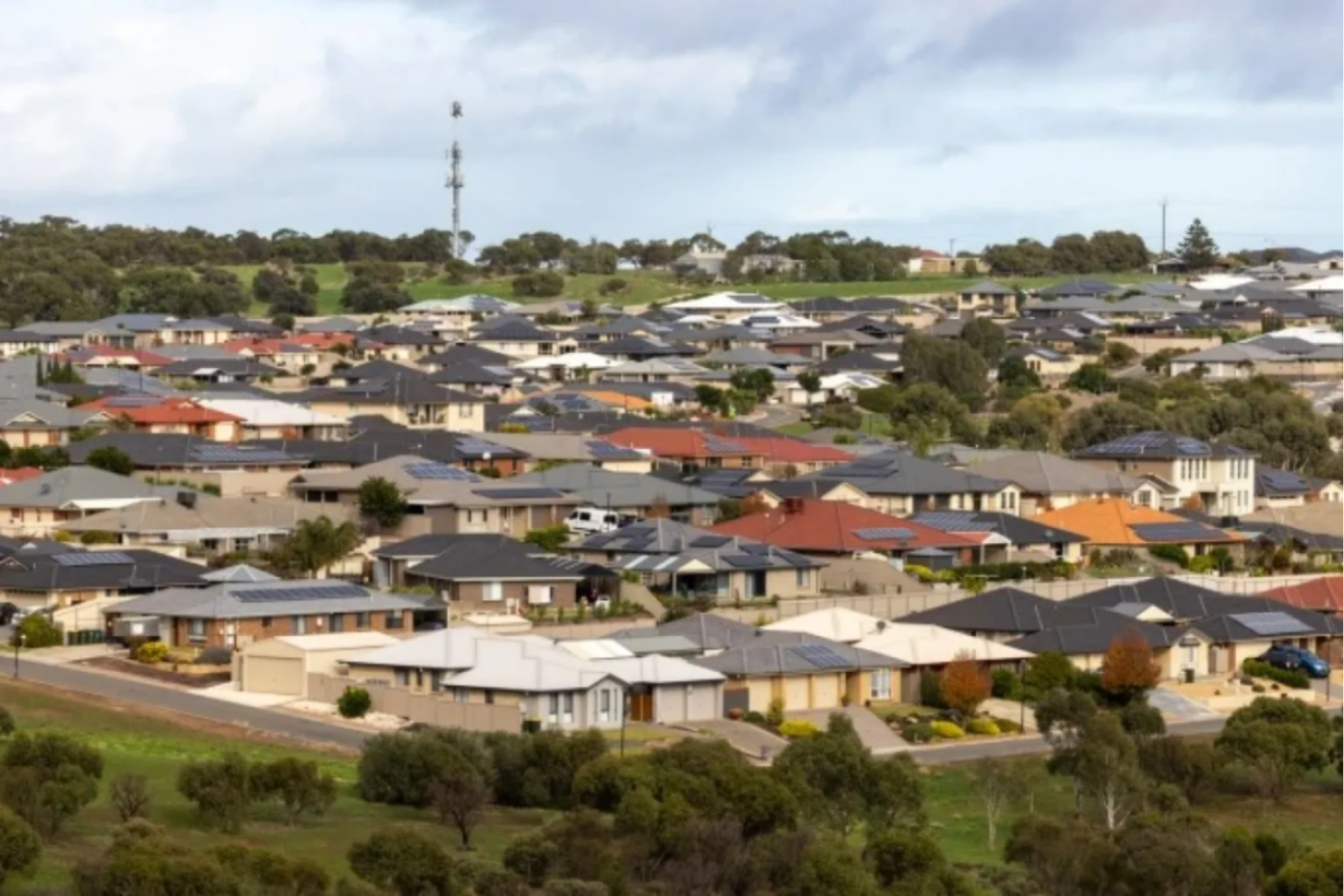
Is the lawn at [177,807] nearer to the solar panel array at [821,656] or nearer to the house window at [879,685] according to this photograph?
the solar panel array at [821,656]

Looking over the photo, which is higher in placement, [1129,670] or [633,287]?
[633,287]

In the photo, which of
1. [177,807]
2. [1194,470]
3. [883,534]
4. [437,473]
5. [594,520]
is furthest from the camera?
[1194,470]

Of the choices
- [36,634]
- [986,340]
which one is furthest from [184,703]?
[986,340]

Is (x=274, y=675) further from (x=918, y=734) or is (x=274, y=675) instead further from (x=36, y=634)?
(x=918, y=734)

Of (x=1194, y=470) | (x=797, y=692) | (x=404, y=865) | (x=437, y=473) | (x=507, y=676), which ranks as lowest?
(x=797, y=692)

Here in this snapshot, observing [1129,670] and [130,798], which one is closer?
[130,798]

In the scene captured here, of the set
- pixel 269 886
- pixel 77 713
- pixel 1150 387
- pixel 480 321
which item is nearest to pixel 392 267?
pixel 480 321

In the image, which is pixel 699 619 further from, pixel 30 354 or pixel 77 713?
pixel 30 354
